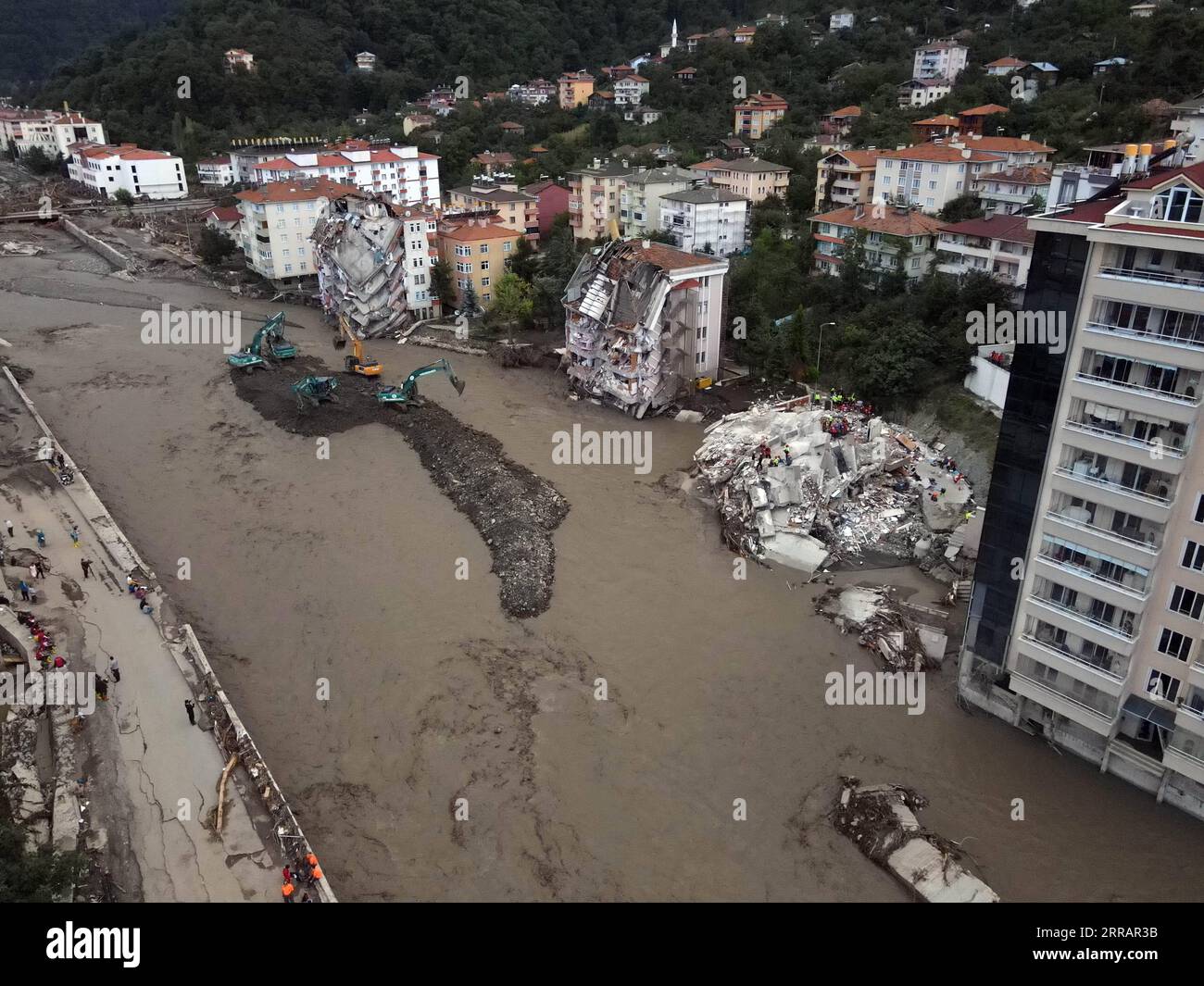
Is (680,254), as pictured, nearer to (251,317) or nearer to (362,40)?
(251,317)

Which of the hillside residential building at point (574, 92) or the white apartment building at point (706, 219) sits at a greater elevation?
the hillside residential building at point (574, 92)

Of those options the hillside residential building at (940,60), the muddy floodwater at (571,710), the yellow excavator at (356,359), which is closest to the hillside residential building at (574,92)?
the hillside residential building at (940,60)

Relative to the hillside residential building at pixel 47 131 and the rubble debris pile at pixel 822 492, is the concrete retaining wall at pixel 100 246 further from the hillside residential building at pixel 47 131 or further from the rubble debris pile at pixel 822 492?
the rubble debris pile at pixel 822 492

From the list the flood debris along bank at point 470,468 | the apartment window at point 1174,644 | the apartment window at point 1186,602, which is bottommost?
the flood debris along bank at point 470,468

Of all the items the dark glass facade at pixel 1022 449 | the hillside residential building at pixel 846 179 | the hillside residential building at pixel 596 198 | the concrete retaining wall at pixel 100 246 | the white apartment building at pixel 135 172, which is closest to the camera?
the dark glass facade at pixel 1022 449

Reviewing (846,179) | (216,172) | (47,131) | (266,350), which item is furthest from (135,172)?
(846,179)

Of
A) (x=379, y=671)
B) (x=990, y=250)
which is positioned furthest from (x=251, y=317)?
(x=990, y=250)
